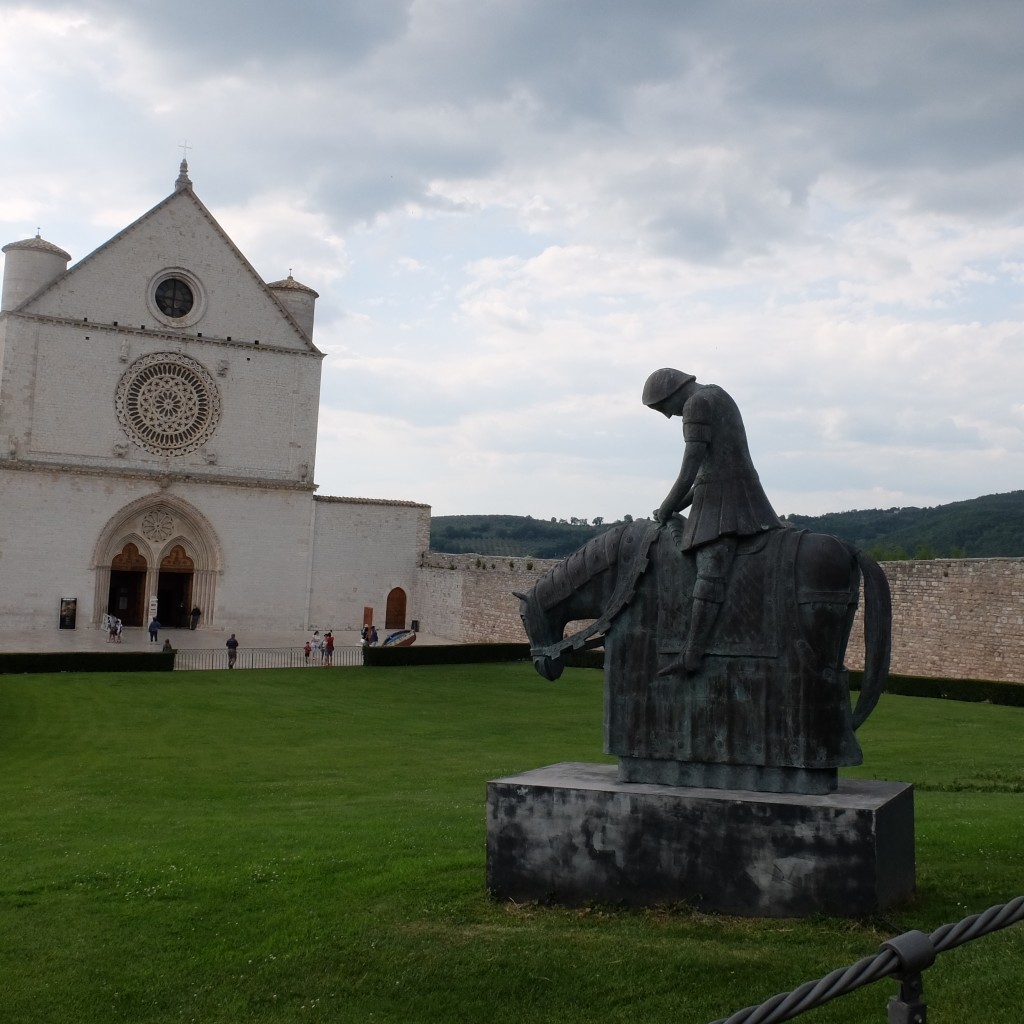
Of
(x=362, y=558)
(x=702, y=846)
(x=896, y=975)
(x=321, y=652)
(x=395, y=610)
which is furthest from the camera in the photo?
(x=395, y=610)

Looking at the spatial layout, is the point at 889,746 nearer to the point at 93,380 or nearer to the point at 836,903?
the point at 836,903

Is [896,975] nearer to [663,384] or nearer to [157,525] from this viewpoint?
[663,384]

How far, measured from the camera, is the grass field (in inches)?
214

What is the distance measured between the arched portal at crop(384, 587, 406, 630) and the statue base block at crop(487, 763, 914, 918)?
124ft

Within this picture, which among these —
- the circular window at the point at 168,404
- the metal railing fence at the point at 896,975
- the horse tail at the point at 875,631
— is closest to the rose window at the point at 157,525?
the circular window at the point at 168,404

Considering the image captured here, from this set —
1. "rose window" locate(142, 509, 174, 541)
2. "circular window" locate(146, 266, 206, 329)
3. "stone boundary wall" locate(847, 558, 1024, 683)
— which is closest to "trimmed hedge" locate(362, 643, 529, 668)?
"stone boundary wall" locate(847, 558, 1024, 683)

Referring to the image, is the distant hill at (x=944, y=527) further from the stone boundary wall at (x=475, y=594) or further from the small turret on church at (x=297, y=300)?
the small turret on church at (x=297, y=300)

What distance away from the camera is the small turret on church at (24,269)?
3909cm

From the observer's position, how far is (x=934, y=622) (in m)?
27.3

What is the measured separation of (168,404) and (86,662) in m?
13.8

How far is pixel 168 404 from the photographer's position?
41.2 metres

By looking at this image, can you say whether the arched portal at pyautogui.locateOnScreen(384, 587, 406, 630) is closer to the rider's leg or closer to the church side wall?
the church side wall

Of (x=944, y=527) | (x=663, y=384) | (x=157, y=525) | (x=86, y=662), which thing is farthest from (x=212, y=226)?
(x=944, y=527)

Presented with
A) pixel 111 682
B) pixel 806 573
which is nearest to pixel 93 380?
pixel 111 682
